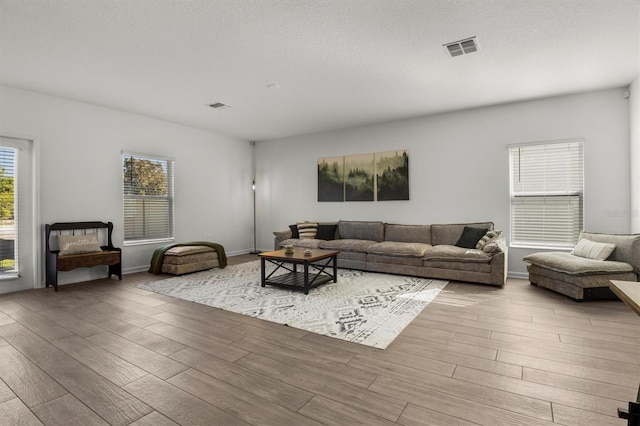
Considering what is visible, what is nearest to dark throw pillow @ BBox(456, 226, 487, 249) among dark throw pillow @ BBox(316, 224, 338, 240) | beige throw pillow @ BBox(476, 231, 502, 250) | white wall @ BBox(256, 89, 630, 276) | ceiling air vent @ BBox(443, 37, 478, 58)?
beige throw pillow @ BBox(476, 231, 502, 250)

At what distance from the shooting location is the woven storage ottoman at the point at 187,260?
5426 mm

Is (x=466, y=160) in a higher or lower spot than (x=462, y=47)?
lower

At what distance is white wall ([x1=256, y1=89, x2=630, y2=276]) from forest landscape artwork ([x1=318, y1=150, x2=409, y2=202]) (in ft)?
0.45

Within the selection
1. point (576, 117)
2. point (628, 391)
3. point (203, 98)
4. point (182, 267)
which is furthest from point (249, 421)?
point (576, 117)

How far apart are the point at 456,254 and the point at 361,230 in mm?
2066

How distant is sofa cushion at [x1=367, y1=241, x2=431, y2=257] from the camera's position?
5221mm

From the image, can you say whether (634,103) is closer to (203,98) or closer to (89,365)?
(203,98)

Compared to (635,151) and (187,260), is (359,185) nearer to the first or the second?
Answer: (187,260)

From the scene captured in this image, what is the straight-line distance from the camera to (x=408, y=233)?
19.8 feet

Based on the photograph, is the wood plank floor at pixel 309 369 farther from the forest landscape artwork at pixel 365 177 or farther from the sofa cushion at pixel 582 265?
the forest landscape artwork at pixel 365 177

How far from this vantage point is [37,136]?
467 centimetres

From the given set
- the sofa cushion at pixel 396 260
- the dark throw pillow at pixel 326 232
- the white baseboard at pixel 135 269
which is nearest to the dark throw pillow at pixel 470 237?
the sofa cushion at pixel 396 260

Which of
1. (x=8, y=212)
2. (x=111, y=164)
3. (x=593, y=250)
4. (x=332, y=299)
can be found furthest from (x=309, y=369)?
(x=111, y=164)

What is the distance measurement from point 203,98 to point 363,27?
2.98m
